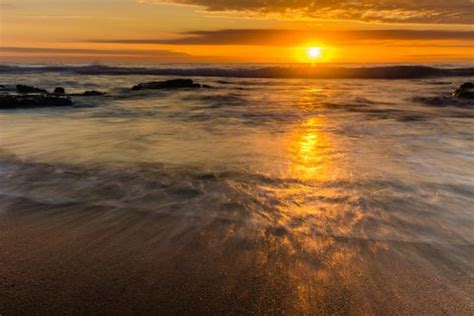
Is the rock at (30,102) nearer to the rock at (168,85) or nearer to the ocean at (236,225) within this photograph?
the ocean at (236,225)

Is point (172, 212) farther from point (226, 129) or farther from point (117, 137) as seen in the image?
point (226, 129)

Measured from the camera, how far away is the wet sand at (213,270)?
9.27ft

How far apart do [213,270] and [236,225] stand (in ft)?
2.93

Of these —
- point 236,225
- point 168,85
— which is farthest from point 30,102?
point 236,225

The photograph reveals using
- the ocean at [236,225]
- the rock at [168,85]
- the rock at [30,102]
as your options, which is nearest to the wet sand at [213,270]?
the ocean at [236,225]

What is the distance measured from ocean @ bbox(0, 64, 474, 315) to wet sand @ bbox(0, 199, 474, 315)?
0.5 inches

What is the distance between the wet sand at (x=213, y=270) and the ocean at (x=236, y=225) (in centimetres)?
1

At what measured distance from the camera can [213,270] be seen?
3.27 metres

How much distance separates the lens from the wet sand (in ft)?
9.27

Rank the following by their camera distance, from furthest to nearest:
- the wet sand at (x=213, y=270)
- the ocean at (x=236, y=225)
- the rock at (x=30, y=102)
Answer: the rock at (x=30, y=102) → the ocean at (x=236, y=225) → the wet sand at (x=213, y=270)

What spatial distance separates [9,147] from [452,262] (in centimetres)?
746

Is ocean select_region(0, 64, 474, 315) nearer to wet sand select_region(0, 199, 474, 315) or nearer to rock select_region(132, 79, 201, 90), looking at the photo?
wet sand select_region(0, 199, 474, 315)

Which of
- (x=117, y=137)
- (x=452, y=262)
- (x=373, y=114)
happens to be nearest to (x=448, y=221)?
(x=452, y=262)

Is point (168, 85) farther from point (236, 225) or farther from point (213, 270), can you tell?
point (213, 270)
